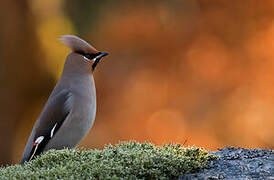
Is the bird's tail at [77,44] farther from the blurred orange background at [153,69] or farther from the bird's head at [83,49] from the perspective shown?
the blurred orange background at [153,69]

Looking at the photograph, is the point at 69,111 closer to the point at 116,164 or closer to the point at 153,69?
the point at 116,164

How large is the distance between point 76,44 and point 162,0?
5.20 m

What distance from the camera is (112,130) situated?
421 inches

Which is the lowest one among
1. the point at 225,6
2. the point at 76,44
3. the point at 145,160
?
the point at 145,160

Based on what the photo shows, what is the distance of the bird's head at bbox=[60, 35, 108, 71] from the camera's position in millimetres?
6147

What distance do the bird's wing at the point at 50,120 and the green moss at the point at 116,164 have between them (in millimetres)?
928

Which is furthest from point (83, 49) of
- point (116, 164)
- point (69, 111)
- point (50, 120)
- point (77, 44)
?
point (116, 164)

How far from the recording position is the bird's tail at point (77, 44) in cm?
614

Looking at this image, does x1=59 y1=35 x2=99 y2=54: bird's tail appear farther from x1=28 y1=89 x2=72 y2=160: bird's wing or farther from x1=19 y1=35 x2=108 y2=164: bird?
x1=28 y1=89 x2=72 y2=160: bird's wing

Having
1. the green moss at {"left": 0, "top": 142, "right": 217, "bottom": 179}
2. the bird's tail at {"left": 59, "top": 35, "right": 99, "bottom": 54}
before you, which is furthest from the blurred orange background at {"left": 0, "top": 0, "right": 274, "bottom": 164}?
the green moss at {"left": 0, "top": 142, "right": 217, "bottom": 179}

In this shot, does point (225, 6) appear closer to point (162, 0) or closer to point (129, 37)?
point (162, 0)

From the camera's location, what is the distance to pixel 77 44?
6.16 metres

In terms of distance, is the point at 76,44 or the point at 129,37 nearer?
the point at 76,44

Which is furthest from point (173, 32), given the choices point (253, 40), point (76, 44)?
point (76, 44)
